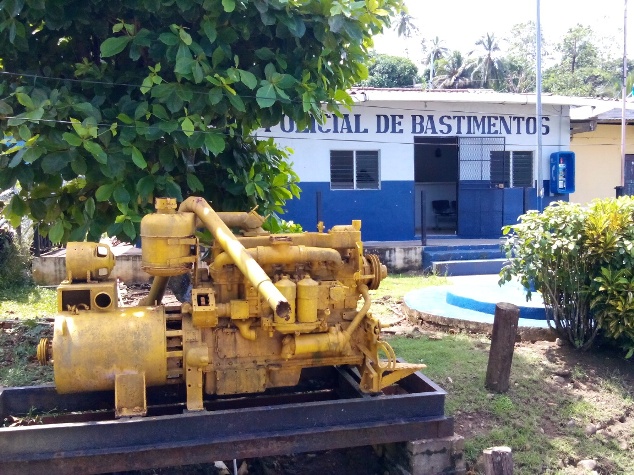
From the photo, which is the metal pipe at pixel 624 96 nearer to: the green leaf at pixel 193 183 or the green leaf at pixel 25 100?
the green leaf at pixel 193 183

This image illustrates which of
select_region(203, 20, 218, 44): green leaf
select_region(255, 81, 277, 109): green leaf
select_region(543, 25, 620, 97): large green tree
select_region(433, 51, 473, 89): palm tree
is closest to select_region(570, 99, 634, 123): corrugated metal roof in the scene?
select_region(255, 81, 277, 109): green leaf

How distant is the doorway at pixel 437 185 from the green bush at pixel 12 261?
33.8 feet

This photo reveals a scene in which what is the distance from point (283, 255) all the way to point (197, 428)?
1104 millimetres

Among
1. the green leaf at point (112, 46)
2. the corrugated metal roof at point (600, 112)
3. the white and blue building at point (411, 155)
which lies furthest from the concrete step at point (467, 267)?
the green leaf at point (112, 46)

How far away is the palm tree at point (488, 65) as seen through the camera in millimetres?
42556

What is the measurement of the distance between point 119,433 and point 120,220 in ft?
5.57

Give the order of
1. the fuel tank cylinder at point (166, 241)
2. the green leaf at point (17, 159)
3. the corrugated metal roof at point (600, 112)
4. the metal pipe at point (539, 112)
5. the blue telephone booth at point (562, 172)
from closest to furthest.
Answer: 1. the fuel tank cylinder at point (166, 241)
2. the green leaf at point (17, 159)
3. the metal pipe at point (539, 112)
4. the blue telephone booth at point (562, 172)
5. the corrugated metal roof at point (600, 112)

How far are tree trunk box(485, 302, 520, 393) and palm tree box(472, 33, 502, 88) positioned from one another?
38.6 m

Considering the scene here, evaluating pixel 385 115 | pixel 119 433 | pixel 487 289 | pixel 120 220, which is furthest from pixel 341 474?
pixel 385 115

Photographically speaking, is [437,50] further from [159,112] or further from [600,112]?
[159,112]

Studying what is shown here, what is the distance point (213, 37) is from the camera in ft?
15.3

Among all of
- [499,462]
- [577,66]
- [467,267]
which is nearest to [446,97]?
[467,267]

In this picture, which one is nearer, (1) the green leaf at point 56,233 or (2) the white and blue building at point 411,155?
(1) the green leaf at point 56,233

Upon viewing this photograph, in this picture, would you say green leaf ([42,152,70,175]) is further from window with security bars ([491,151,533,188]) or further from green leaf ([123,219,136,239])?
window with security bars ([491,151,533,188])
